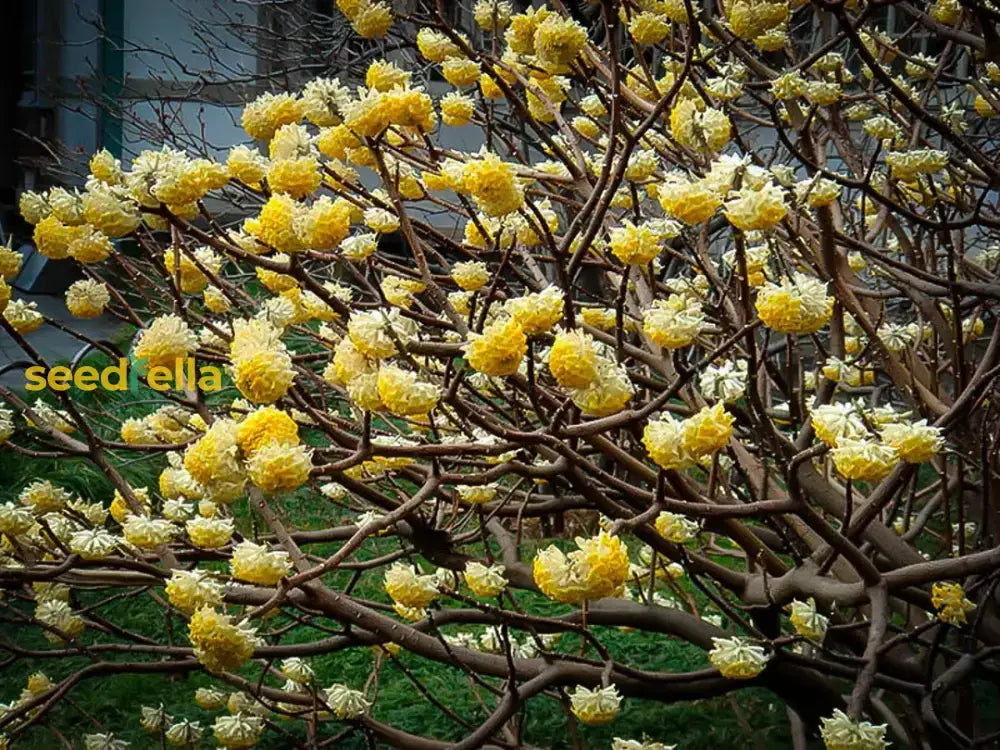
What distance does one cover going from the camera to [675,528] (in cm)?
244

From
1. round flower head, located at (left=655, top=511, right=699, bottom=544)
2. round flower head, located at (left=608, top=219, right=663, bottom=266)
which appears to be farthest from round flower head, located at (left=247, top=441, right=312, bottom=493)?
round flower head, located at (left=655, top=511, right=699, bottom=544)

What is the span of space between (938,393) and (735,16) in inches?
54.4

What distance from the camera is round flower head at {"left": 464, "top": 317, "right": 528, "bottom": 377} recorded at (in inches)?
61.2

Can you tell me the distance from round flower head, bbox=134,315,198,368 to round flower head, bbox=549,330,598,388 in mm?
708

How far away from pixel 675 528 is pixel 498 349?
3.35 feet

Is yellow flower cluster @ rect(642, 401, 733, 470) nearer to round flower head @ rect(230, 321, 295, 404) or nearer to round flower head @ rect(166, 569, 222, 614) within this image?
round flower head @ rect(230, 321, 295, 404)

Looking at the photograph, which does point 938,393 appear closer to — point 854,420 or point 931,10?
point 931,10

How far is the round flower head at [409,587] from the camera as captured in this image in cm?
248

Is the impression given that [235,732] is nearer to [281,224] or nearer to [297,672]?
[297,672]

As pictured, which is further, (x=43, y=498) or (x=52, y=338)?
(x=52, y=338)

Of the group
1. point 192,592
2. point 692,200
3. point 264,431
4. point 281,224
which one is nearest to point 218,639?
point 192,592

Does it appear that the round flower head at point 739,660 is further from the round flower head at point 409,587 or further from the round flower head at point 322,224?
the round flower head at point 322,224

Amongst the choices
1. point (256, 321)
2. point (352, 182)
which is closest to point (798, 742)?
point (352, 182)

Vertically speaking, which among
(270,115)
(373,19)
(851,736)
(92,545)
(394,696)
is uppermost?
(373,19)
